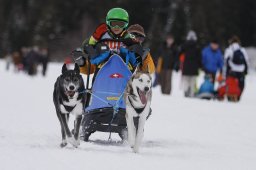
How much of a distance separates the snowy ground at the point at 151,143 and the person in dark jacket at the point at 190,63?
4086 mm

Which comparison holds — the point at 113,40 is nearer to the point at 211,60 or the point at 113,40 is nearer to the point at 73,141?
the point at 73,141

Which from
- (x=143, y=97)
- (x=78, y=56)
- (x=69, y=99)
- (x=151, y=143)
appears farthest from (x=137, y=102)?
(x=151, y=143)

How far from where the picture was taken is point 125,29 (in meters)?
9.52

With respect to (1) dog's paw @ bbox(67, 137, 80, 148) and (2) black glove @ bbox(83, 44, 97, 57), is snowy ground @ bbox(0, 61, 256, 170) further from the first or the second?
(2) black glove @ bbox(83, 44, 97, 57)

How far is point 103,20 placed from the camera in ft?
222

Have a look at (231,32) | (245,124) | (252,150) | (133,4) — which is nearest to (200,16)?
(231,32)

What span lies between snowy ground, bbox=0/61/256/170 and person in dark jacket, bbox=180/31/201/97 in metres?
4.09

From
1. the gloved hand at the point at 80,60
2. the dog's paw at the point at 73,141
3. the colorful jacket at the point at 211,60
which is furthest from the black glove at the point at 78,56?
Result: the colorful jacket at the point at 211,60

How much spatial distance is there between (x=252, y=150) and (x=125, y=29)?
89.9 inches

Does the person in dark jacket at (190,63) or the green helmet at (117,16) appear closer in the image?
the green helmet at (117,16)

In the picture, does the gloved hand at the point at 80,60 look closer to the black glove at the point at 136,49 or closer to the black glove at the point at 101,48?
the black glove at the point at 101,48

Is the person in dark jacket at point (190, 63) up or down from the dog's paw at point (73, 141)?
up

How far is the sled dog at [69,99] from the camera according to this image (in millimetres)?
8578

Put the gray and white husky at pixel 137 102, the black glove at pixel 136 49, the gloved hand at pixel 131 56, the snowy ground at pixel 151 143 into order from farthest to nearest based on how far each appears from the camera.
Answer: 1. the gloved hand at pixel 131 56
2. the black glove at pixel 136 49
3. the gray and white husky at pixel 137 102
4. the snowy ground at pixel 151 143
